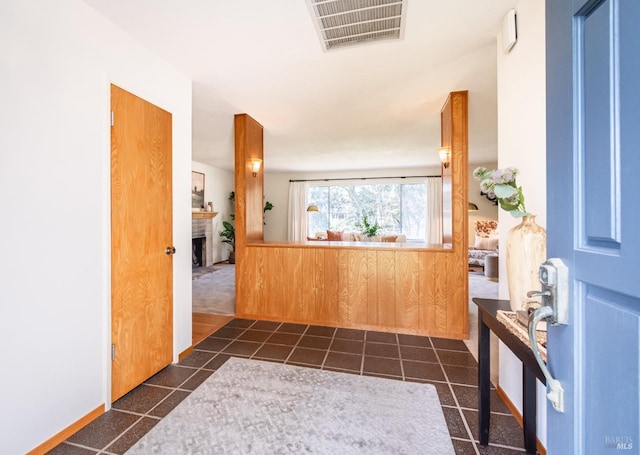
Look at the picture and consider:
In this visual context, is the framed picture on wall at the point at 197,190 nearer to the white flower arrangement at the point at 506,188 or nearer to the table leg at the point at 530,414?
the white flower arrangement at the point at 506,188

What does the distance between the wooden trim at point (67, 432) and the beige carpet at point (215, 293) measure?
184 cm

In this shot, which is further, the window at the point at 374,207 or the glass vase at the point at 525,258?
the window at the point at 374,207

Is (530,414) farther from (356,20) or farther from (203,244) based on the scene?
(203,244)

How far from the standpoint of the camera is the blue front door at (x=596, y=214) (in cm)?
47

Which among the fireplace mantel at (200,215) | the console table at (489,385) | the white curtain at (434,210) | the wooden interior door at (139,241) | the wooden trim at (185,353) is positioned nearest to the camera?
the console table at (489,385)

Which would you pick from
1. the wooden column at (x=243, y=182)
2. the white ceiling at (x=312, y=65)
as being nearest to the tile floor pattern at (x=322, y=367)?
the wooden column at (x=243, y=182)

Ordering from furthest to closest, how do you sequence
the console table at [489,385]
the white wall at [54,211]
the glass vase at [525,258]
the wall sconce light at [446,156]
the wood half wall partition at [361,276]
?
1. the wall sconce light at [446,156]
2. the wood half wall partition at [361,276]
3. the console table at [489,385]
4. the white wall at [54,211]
5. the glass vase at [525,258]

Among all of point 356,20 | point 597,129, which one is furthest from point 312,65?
point 597,129

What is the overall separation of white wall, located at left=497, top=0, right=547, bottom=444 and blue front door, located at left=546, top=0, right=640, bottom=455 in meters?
0.90

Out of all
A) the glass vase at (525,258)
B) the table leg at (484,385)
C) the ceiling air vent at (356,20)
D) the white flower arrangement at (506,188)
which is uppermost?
the ceiling air vent at (356,20)

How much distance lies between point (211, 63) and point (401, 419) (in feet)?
9.36

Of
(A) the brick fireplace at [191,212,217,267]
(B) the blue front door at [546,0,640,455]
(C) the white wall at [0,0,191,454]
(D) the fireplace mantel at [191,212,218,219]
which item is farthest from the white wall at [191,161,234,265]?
(B) the blue front door at [546,0,640,455]

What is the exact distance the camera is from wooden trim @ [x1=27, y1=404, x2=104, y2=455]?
1371 mm

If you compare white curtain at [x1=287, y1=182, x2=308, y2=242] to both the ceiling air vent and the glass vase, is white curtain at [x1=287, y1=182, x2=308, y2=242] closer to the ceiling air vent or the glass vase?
the ceiling air vent
